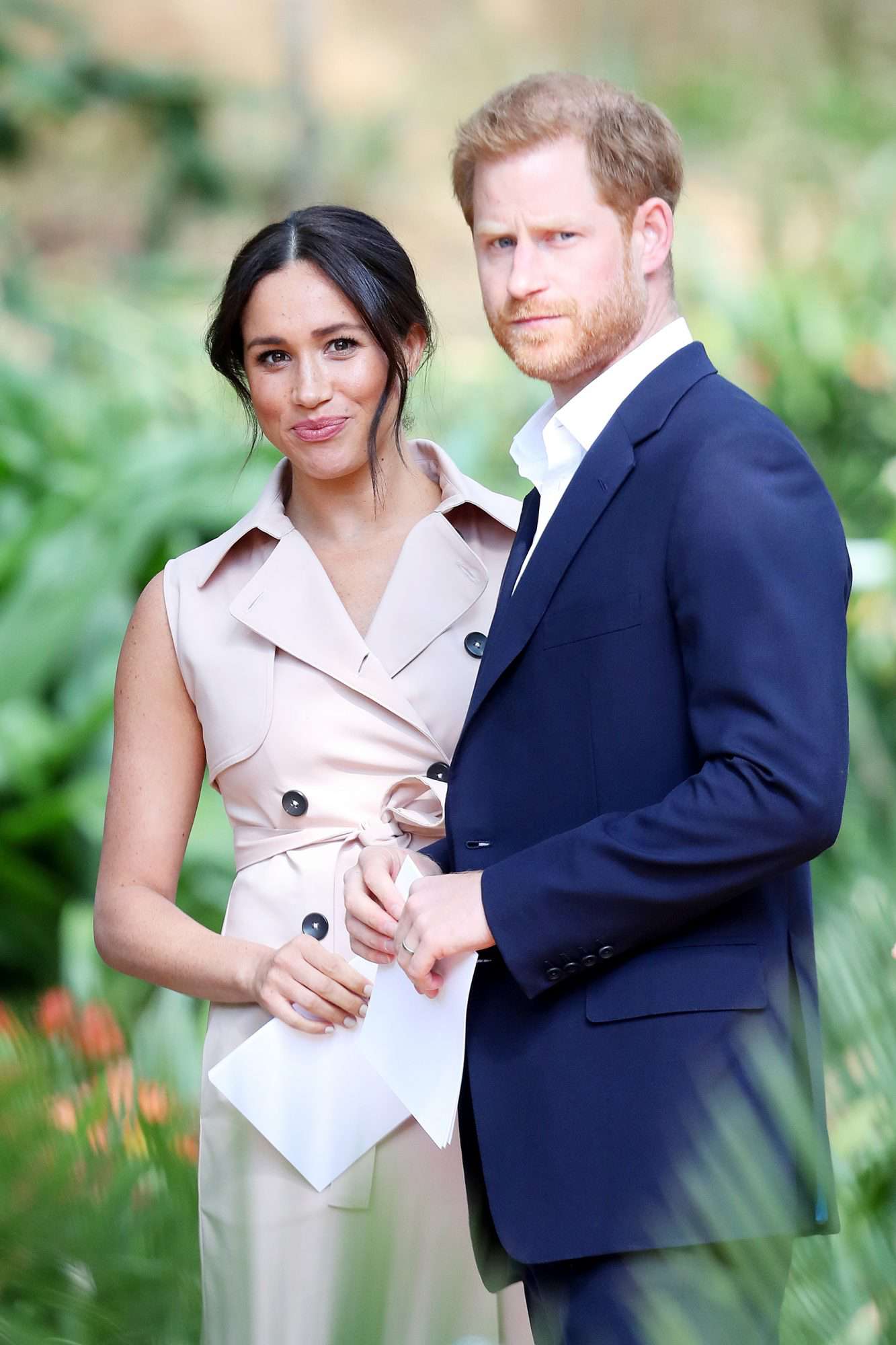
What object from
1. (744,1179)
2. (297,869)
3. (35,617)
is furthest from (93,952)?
(744,1179)

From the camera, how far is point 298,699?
183 cm

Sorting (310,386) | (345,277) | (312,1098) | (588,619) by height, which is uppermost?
(345,277)

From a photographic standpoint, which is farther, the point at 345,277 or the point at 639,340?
the point at 345,277

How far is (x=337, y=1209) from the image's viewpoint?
67.8 inches

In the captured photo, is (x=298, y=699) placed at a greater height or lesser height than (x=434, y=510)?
lesser

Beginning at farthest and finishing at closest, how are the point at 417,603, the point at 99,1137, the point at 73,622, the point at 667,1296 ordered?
1. the point at 73,622
2. the point at 417,603
3. the point at 99,1137
4. the point at 667,1296

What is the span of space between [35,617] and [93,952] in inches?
36.4

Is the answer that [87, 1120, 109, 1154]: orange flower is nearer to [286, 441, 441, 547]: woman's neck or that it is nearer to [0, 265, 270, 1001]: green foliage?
[286, 441, 441, 547]: woman's neck

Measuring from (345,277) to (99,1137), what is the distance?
1.11m

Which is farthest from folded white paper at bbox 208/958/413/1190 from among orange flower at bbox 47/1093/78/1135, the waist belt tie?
orange flower at bbox 47/1093/78/1135

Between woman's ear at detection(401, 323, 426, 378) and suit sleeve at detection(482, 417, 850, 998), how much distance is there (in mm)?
643

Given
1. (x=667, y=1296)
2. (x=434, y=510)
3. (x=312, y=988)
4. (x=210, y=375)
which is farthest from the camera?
(x=210, y=375)

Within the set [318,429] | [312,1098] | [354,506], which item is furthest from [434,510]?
Result: [312,1098]

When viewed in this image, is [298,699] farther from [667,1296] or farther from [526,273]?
[667,1296]
